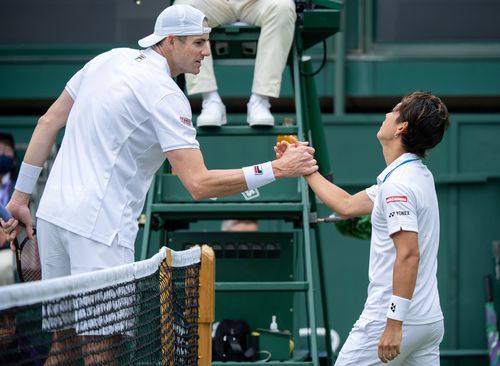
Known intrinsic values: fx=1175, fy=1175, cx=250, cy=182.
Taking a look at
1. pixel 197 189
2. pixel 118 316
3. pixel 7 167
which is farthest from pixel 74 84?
pixel 7 167

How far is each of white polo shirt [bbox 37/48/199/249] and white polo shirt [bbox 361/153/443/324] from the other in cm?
79

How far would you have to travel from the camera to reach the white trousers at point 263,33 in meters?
6.83

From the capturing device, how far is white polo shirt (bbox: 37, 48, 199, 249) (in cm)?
444

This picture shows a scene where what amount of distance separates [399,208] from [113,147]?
3.67ft

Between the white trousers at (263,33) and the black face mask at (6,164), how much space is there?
253 cm

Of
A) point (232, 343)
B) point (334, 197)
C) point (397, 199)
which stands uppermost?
point (397, 199)

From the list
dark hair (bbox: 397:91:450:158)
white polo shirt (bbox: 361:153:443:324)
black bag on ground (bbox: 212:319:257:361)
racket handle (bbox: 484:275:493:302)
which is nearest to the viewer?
white polo shirt (bbox: 361:153:443:324)

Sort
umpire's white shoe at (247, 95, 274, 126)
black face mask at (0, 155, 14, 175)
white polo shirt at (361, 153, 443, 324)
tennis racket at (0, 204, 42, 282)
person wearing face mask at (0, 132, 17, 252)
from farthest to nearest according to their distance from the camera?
black face mask at (0, 155, 14, 175), person wearing face mask at (0, 132, 17, 252), umpire's white shoe at (247, 95, 274, 126), tennis racket at (0, 204, 42, 282), white polo shirt at (361, 153, 443, 324)

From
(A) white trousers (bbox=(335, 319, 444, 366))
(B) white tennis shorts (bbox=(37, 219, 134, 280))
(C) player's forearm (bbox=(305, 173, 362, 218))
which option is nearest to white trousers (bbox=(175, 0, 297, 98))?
(C) player's forearm (bbox=(305, 173, 362, 218))

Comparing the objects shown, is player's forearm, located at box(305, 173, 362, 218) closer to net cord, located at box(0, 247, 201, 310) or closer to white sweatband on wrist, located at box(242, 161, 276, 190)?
white sweatband on wrist, located at box(242, 161, 276, 190)

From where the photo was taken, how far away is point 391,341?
4.44 metres

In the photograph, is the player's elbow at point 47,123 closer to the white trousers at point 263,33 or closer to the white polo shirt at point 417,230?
the white polo shirt at point 417,230

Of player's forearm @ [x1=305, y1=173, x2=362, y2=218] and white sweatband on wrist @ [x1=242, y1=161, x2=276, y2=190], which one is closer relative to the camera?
white sweatband on wrist @ [x1=242, y1=161, x2=276, y2=190]

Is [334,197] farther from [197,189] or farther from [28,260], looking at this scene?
[28,260]
